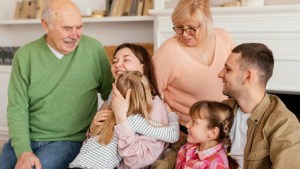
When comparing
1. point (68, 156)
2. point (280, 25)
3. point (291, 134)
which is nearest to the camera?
point (291, 134)

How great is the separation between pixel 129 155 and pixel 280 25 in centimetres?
174

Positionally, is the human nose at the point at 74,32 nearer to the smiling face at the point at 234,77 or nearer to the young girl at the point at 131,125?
the young girl at the point at 131,125

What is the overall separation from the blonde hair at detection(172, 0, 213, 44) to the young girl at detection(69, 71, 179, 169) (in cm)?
37

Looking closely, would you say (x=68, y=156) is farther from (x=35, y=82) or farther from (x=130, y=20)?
(x=130, y=20)

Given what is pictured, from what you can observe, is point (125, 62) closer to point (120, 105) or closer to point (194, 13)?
point (120, 105)

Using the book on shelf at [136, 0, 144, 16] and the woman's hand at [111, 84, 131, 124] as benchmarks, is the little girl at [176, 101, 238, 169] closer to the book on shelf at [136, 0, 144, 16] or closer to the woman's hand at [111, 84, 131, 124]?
the woman's hand at [111, 84, 131, 124]

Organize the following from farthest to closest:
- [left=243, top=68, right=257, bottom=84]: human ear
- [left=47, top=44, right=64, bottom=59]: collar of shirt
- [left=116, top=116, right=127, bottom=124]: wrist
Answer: [left=47, top=44, right=64, bottom=59]: collar of shirt < [left=116, top=116, right=127, bottom=124]: wrist < [left=243, top=68, right=257, bottom=84]: human ear

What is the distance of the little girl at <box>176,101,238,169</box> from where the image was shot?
Result: 1.66 m

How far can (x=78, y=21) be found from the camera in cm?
203

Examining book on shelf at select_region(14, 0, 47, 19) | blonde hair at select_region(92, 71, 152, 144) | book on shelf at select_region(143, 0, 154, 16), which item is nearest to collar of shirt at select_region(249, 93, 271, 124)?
blonde hair at select_region(92, 71, 152, 144)

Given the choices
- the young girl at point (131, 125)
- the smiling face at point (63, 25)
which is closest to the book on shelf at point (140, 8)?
the smiling face at point (63, 25)

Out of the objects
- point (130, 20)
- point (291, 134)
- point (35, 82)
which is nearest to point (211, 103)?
point (291, 134)

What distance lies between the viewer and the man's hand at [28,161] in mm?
1845

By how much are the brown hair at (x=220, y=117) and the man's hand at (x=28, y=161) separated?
2.59ft
